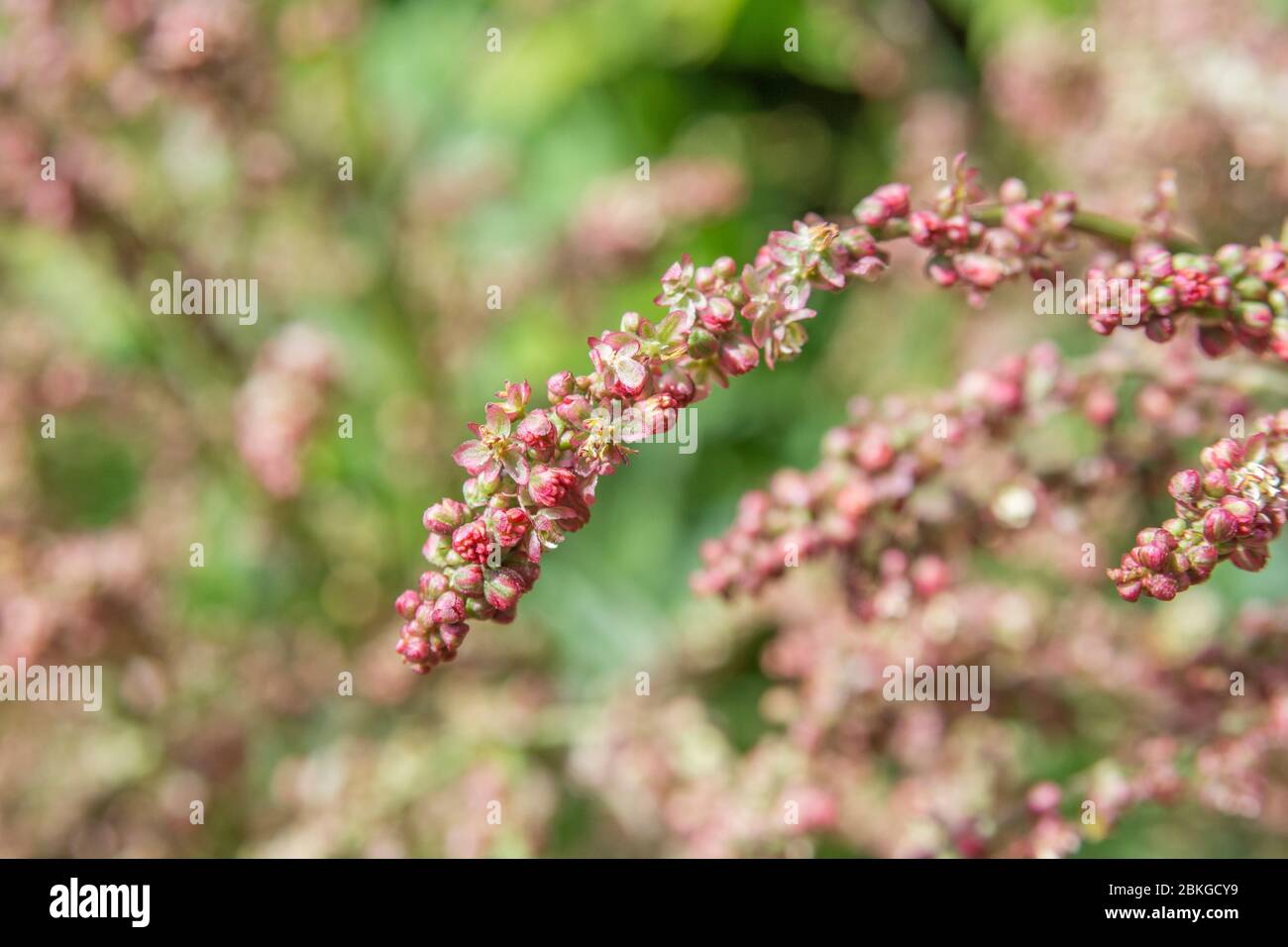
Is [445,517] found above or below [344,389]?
below

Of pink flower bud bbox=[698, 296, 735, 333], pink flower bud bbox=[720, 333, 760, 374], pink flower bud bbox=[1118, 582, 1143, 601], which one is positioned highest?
pink flower bud bbox=[698, 296, 735, 333]

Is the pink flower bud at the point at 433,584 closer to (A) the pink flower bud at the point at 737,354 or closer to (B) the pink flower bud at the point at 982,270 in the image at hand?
(A) the pink flower bud at the point at 737,354

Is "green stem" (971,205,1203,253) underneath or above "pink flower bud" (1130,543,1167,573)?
above

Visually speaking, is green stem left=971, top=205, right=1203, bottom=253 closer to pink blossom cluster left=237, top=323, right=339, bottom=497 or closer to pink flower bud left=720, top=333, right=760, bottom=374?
pink flower bud left=720, top=333, right=760, bottom=374

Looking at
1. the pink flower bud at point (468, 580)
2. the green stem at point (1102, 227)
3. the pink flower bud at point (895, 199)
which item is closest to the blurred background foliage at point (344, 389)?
the green stem at point (1102, 227)

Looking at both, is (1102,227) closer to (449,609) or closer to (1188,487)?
(1188,487)

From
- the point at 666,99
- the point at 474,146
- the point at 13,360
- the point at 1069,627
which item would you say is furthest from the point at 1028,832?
the point at 666,99

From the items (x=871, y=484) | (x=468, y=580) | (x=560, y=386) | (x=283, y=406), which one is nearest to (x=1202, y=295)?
(x=871, y=484)

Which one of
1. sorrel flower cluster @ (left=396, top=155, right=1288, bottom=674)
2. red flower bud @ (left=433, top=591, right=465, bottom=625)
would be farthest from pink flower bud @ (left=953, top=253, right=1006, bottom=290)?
red flower bud @ (left=433, top=591, right=465, bottom=625)
